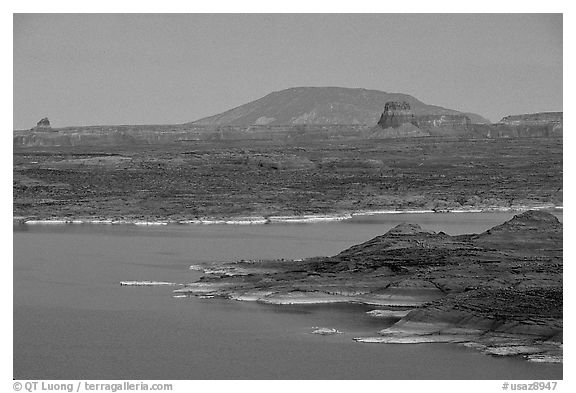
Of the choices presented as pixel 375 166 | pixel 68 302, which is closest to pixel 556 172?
pixel 375 166

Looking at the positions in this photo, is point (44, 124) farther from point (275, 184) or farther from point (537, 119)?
point (275, 184)

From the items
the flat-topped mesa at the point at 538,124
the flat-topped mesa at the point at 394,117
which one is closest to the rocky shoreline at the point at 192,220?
the flat-topped mesa at the point at 538,124

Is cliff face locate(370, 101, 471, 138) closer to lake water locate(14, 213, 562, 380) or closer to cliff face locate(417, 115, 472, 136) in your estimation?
cliff face locate(417, 115, 472, 136)

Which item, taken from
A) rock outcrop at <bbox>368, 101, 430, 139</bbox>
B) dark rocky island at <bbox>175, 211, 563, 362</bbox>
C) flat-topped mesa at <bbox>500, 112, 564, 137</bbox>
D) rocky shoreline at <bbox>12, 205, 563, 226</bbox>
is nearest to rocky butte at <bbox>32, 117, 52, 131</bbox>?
rock outcrop at <bbox>368, 101, 430, 139</bbox>

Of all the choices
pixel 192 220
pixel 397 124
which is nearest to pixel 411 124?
pixel 397 124

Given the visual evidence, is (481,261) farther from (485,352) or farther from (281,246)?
(281,246)
